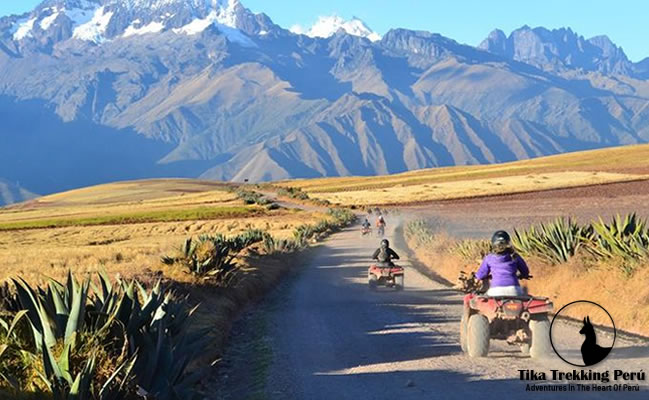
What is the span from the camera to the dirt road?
8.59m

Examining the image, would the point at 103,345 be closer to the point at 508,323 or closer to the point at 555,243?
the point at 508,323

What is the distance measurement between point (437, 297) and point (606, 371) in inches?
340

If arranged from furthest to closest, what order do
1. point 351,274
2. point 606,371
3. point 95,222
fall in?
point 95,222 < point 351,274 < point 606,371

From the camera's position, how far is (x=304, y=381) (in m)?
9.45

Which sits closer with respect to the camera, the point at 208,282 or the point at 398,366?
the point at 398,366

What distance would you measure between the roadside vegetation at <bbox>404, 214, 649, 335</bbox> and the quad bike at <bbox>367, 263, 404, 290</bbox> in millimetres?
2545

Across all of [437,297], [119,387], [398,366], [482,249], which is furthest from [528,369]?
[482,249]

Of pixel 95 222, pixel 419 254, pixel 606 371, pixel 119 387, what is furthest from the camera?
pixel 95 222

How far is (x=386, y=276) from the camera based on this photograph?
19.4 m

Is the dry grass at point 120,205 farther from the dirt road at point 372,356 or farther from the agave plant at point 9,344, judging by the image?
the agave plant at point 9,344

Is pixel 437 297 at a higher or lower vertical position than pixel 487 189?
lower

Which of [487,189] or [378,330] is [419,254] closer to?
[378,330]

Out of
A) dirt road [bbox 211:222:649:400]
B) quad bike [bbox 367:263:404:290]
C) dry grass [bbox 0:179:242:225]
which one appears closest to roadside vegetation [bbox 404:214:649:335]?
dirt road [bbox 211:222:649:400]

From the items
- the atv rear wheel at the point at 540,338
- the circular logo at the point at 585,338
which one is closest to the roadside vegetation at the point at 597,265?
the circular logo at the point at 585,338
